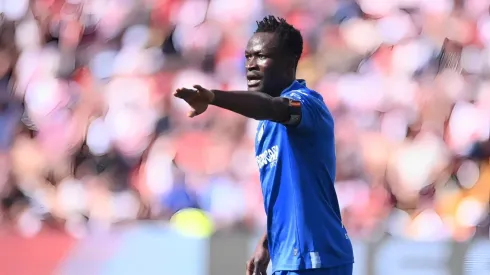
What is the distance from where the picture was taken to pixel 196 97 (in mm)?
2074

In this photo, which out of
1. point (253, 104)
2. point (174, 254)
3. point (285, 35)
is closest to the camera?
point (253, 104)

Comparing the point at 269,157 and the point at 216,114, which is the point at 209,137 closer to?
the point at 216,114

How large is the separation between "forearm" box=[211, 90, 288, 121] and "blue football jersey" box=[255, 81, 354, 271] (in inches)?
5.4

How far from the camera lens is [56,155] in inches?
191

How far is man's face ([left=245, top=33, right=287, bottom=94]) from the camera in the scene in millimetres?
2543

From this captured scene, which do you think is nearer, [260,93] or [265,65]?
[260,93]

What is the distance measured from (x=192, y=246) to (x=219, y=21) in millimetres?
1312

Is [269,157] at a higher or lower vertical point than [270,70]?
lower

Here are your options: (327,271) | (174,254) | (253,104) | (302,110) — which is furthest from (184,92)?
(174,254)

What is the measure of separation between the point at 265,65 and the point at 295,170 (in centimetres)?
34

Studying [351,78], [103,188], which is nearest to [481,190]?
[351,78]

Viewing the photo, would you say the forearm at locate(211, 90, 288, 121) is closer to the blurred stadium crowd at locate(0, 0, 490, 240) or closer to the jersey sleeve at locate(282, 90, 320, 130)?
the jersey sleeve at locate(282, 90, 320, 130)

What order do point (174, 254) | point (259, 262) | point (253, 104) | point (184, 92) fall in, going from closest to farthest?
1. point (184, 92)
2. point (253, 104)
3. point (259, 262)
4. point (174, 254)

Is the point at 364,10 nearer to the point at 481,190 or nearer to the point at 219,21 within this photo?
the point at 219,21
